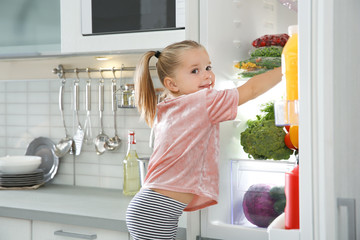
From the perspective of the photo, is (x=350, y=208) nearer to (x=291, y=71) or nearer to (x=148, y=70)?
(x=291, y=71)

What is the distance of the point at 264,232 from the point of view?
136cm

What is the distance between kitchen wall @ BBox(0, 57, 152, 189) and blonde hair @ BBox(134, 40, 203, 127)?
2.03 feet

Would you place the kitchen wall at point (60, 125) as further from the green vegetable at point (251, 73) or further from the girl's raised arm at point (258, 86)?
the girl's raised arm at point (258, 86)

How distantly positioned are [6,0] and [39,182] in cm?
85

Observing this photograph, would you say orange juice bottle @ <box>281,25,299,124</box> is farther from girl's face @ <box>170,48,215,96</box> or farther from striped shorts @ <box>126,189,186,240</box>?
striped shorts @ <box>126,189,186,240</box>

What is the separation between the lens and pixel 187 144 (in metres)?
1.33

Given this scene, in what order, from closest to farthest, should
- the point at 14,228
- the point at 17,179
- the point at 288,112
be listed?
the point at 288,112
the point at 14,228
the point at 17,179

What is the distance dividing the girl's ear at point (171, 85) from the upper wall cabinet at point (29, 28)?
692 mm

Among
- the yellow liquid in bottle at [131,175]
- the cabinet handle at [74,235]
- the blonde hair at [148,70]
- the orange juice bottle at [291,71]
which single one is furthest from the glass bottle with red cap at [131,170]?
the orange juice bottle at [291,71]

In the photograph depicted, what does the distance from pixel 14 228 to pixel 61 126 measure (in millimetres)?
700

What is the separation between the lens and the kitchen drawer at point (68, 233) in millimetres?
1633

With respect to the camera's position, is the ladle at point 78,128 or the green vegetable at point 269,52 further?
the ladle at point 78,128

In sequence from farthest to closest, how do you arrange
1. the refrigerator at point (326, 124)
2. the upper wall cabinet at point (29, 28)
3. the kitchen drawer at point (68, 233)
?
the upper wall cabinet at point (29, 28), the kitchen drawer at point (68, 233), the refrigerator at point (326, 124)

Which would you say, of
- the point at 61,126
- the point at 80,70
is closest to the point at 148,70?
the point at 80,70
